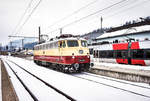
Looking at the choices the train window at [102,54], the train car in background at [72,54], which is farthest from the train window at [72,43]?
the train window at [102,54]

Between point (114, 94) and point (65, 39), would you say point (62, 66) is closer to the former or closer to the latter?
point (65, 39)

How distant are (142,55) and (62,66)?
9.12 m

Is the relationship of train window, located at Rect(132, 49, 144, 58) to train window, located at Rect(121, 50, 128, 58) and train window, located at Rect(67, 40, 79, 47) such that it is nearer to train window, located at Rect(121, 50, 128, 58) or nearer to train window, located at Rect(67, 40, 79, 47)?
train window, located at Rect(121, 50, 128, 58)

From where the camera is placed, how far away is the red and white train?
50.1 ft

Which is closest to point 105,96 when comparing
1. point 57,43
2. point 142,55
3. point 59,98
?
point 59,98

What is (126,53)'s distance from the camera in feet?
57.1

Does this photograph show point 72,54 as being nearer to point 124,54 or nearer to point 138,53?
point 138,53

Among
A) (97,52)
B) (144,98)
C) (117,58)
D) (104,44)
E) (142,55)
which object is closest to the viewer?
(144,98)

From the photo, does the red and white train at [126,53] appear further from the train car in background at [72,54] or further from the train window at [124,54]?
the train car in background at [72,54]

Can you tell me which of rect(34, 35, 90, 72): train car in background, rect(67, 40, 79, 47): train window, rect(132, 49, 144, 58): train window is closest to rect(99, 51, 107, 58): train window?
rect(132, 49, 144, 58): train window

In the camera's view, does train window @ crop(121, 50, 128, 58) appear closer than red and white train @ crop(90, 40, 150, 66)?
No

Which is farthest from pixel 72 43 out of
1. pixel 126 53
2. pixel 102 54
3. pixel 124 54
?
pixel 102 54

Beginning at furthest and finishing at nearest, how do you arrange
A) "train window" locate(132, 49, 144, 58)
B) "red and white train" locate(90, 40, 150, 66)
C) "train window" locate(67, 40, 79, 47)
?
"train window" locate(132, 49, 144, 58), "red and white train" locate(90, 40, 150, 66), "train window" locate(67, 40, 79, 47)

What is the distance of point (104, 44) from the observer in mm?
21453
